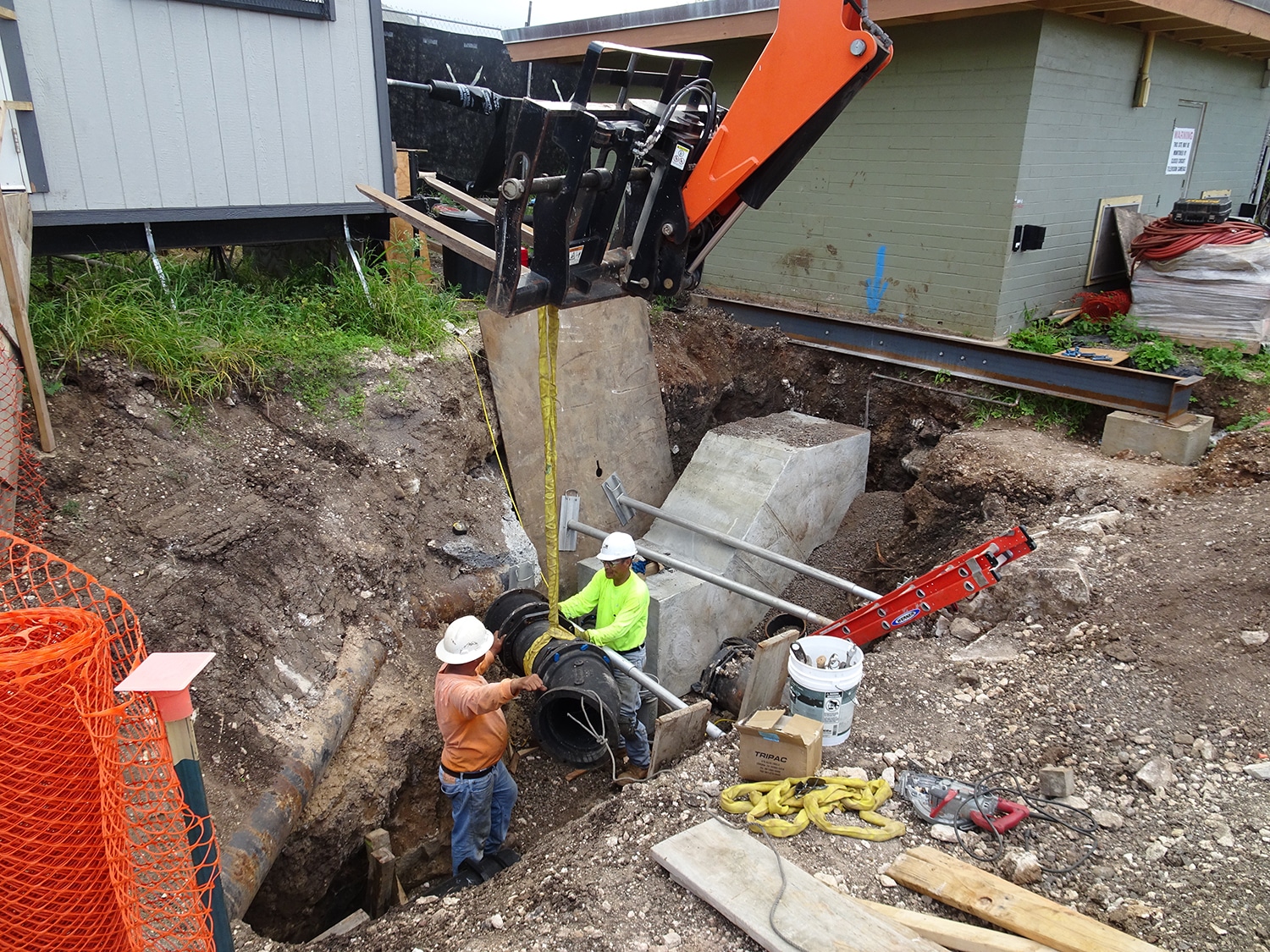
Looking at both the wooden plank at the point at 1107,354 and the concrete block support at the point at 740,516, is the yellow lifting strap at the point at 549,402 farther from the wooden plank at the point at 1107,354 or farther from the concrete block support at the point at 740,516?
the wooden plank at the point at 1107,354

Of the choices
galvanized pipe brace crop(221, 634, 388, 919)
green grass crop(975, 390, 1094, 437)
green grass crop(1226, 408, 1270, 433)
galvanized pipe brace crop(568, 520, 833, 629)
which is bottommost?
galvanized pipe brace crop(221, 634, 388, 919)

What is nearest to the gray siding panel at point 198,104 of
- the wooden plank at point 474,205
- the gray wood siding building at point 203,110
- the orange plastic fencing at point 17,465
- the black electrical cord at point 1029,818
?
the gray wood siding building at point 203,110

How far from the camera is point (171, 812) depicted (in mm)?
2936

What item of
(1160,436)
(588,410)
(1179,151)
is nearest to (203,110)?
(588,410)

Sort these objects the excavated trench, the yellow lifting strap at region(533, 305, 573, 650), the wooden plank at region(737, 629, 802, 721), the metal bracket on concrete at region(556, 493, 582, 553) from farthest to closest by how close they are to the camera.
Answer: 1. the metal bracket on concrete at region(556, 493, 582, 553)
2. the excavated trench
3. the wooden plank at region(737, 629, 802, 721)
4. the yellow lifting strap at region(533, 305, 573, 650)

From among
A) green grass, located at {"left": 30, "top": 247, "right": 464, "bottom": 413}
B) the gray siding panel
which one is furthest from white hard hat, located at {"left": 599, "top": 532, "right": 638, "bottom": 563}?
the gray siding panel

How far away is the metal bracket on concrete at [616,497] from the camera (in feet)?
27.3

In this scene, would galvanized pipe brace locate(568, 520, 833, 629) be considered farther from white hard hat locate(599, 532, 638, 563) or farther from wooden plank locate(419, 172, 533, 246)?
wooden plank locate(419, 172, 533, 246)

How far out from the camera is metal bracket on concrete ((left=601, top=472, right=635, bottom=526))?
27.3 feet

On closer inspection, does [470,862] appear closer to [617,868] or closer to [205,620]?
[617,868]

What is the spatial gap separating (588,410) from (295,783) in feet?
14.9

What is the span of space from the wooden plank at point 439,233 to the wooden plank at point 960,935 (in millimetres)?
5148

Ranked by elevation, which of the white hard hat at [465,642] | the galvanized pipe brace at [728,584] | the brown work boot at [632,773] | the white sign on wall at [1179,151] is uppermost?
the white sign on wall at [1179,151]

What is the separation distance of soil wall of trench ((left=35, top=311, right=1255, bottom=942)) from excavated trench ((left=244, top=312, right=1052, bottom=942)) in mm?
20
